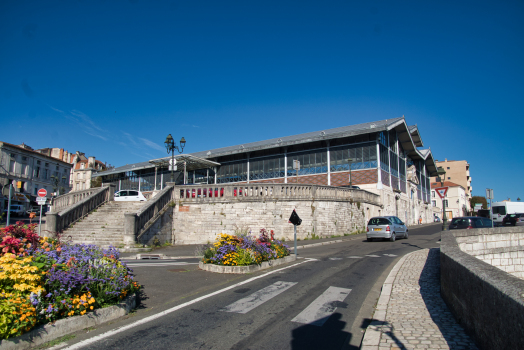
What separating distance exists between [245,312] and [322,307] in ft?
4.89

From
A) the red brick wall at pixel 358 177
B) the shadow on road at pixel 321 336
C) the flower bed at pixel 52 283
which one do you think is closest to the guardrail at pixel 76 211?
the flower bed at pixel 52 283

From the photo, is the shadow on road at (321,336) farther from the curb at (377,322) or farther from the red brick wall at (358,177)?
the red brick wall at (358,177)

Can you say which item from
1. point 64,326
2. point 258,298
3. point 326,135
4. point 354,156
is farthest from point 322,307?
point 354,156

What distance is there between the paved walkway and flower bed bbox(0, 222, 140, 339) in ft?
13.2

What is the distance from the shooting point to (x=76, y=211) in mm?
18719

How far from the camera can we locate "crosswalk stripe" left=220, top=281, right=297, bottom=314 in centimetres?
569

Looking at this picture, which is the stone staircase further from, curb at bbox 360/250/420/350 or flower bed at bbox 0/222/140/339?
curb at bbox 360/250/420/350

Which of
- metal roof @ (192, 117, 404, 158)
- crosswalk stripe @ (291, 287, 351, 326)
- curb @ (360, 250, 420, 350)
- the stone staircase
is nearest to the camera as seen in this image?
Answer: curb @ (360, 250, 420, 350)

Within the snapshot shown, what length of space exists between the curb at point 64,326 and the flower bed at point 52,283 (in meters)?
0.09

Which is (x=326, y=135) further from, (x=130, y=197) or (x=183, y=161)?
(x=130, y=197)

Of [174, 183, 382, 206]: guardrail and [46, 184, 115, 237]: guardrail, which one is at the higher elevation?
[174, 183, 382, 206]: guardrail

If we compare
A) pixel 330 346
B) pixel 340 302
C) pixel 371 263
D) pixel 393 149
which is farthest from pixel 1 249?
pixel 393 149

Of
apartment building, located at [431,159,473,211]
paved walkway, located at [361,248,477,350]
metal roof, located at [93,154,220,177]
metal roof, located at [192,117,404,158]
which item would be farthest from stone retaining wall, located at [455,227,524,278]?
apartment building, located at [431,159,473,211]

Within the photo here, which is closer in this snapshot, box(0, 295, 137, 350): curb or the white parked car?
box(0, 295, 137, 350): curb
